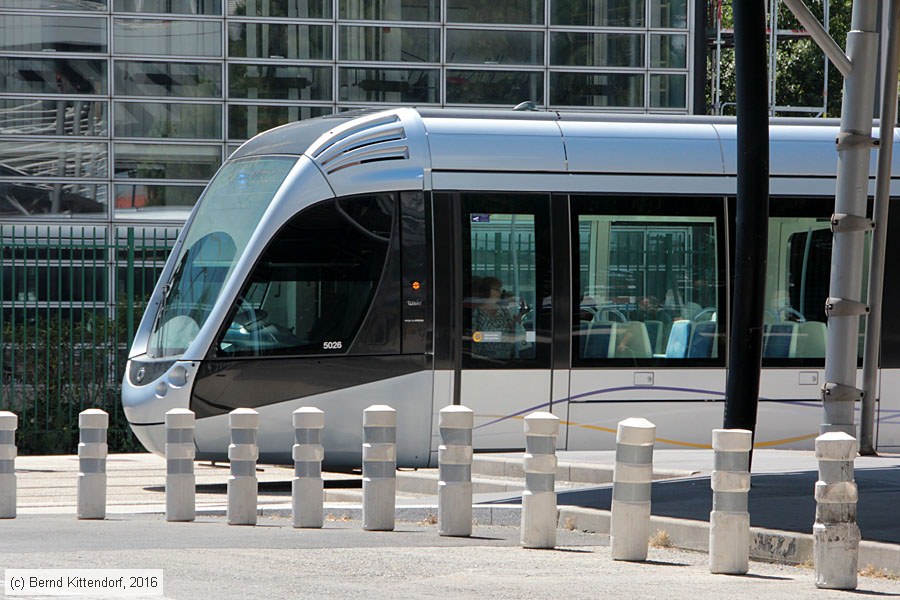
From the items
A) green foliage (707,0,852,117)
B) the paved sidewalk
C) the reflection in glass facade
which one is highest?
green foliage (707,0,852,117)

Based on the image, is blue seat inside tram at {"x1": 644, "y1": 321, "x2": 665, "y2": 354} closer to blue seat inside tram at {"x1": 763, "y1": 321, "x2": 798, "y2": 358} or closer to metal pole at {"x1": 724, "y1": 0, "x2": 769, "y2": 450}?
blue seat inside tram at {"x1": 763, "y1": 321, "x2": 798, "y2": 358}

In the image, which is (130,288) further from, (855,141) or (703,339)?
(855,141)

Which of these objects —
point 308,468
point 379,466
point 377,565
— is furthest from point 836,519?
point 308,468

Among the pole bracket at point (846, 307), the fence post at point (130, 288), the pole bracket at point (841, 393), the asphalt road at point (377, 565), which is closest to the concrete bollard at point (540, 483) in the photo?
the asphalt road at point (377, 565)

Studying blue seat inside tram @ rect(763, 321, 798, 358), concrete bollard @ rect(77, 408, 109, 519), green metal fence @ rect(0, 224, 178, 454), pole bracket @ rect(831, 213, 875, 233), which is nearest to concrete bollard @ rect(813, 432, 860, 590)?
pole bracket @ rect(831, 213, 875, 233)

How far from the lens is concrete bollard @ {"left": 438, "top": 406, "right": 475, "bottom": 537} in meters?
9.13

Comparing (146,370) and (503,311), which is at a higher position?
(503,311)

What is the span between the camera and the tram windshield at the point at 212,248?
1307 cm

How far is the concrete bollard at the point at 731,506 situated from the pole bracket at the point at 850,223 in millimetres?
3428

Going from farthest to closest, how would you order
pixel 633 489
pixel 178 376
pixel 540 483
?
pixel 178 376, pixel 540 483, pixel 633 489

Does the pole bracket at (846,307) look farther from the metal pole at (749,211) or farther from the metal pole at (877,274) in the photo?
the metal pole at (877,274)

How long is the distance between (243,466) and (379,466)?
1.00 meters

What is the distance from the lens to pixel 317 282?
12969 millimetres

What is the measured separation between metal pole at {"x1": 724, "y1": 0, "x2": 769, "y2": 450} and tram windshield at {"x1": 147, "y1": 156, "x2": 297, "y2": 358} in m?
4.32
